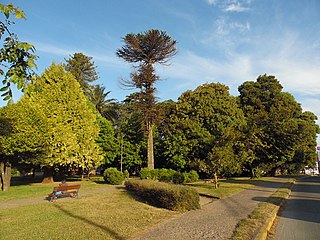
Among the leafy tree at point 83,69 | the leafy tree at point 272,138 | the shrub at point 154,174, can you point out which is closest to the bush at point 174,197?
the shrub at point 154,174

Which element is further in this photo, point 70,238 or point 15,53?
point 70,238

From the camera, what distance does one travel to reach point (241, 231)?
7.12 m

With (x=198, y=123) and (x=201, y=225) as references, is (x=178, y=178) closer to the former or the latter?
(x=198, y=123)

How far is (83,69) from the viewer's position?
52.0 metres

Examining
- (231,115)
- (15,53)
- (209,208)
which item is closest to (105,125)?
(231,115)

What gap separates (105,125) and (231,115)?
54.0 feet

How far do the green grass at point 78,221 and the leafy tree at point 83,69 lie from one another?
40440mm

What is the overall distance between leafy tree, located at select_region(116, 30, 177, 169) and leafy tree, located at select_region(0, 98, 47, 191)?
35.4 ft

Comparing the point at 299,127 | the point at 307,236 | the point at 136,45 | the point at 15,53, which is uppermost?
the point at 136,45

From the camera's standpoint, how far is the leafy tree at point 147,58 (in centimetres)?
2786

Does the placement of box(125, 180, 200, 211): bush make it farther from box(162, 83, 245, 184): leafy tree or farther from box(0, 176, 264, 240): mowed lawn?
box(162, 83, 245, 184): leafy tree

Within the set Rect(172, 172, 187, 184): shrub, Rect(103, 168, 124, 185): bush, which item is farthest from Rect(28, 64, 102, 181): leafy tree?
Rect(172, 172, 187, 184): shrub

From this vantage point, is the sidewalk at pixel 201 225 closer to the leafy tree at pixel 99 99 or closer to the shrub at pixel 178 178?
the shrub at pixel 178 178

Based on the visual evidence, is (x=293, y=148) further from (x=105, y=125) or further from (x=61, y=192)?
(x=61, y=192)
